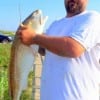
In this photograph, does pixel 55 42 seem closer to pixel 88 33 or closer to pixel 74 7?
pixel 88 33

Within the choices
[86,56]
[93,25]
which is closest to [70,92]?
[86,56]

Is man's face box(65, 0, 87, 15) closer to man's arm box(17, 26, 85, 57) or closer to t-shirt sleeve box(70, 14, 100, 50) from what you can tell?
t-shirt sleeve box(70, 14, 100, 50)

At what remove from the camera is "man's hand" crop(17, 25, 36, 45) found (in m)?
3.25

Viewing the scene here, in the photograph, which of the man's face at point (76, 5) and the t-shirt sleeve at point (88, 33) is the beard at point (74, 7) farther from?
the t-shirt sleeve at point (88, 33)

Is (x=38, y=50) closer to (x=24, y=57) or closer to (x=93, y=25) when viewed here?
(x=24, y=57)

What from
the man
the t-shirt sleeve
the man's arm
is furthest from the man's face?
the man's arm

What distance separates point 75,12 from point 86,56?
1.20 ft

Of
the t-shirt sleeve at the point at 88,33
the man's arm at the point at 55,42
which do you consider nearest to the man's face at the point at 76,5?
the t-shirt sleeve at the point at 88,33

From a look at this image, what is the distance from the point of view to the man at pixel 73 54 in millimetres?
3242

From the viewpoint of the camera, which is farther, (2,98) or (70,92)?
(2,98)

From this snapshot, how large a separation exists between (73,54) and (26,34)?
0.36m

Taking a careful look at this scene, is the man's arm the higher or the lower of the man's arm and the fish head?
the lower

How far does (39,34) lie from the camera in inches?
130

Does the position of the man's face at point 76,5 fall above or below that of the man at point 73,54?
above
